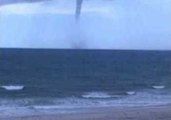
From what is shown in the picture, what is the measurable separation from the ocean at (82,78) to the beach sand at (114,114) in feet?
0.40

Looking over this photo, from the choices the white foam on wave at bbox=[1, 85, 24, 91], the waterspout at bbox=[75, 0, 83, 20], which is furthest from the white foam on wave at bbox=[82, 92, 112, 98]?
the waterspout at bbox=[75, 0, 83, 20]

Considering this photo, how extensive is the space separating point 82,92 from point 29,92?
15.0 inches

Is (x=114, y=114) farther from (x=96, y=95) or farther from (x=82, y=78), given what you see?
(x=82, y=78)

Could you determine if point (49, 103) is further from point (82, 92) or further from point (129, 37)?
point (129, 37)

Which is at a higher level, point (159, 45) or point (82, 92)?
point (159, 45)

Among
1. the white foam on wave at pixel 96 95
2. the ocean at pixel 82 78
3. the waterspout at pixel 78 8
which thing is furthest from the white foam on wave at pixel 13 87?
the waterspout at pixel 78 8

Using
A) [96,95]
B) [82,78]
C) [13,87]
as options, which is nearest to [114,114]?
[96,95]

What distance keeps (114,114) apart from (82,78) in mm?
611

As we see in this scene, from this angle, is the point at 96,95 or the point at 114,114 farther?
the point at 96,95

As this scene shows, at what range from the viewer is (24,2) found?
13.1 ft

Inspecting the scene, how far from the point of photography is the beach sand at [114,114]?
11.6 feet

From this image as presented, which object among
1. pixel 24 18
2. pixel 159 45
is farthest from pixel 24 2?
pixel 159 45

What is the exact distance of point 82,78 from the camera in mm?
4156

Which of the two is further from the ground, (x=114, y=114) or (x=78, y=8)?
(x=78, y=8)
